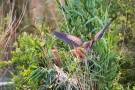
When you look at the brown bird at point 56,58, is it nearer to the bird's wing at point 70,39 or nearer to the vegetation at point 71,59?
the vegetation at point 71,59

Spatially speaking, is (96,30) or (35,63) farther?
(96,30)

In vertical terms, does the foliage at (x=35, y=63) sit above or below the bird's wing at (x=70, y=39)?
below

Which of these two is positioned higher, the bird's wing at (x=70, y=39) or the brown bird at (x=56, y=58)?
the bird's wing at (x=70, y=39)

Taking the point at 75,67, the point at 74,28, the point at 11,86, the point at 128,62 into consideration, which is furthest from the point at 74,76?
the point at 128,62

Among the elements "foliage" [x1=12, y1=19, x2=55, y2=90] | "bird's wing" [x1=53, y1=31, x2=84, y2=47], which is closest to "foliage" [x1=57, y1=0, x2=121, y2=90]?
"bird's wing" [x1=53, y1=31, x2=84, y2=47]

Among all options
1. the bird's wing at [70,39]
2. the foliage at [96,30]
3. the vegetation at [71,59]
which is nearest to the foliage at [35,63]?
the vegetation at [71,59]

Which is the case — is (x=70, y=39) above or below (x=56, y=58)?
above

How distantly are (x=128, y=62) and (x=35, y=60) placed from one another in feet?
6.94

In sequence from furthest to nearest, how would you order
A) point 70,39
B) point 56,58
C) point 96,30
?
1. point 96,30
2. point 56,58
3. point 70,39

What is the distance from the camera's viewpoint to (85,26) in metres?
5.18

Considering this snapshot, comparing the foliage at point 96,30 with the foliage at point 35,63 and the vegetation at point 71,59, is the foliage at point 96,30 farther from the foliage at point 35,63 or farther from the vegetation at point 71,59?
the foliage at point 35,63

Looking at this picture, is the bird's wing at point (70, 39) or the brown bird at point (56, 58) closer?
the bird's wing at point (70, 39)

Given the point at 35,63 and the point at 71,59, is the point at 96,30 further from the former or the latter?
the point at 35,63

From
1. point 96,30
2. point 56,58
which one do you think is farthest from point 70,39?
point 96,30
